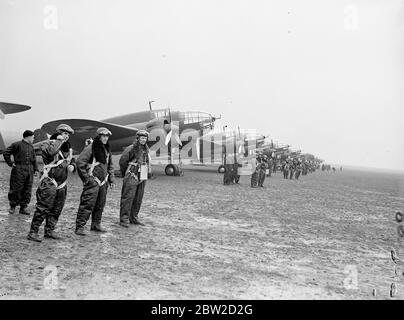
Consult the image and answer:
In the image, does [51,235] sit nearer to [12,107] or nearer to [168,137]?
[12,107]

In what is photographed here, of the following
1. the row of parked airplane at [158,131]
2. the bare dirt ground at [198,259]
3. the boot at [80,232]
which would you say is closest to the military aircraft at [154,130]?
the row of parked airplane at [158,131]

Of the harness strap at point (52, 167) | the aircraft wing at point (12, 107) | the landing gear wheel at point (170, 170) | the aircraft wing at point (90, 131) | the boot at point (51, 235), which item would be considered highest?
the aircraft wing at point (12, 107)

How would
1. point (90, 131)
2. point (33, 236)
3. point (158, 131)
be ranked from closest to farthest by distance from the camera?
point (33, 236) < point (90, 131) < point (158, 131)

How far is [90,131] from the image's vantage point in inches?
696

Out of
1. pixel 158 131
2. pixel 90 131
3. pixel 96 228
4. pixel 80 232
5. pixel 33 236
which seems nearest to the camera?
pixel 33 236

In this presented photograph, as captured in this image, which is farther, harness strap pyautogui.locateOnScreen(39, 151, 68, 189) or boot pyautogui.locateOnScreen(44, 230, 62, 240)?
boot pyautogui.locateOnScreen(44, 230, 62, 240)

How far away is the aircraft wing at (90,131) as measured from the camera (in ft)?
53.3

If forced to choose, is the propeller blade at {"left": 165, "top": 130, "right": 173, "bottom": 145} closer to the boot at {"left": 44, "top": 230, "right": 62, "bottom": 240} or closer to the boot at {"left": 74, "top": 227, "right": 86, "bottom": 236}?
the boot at {"left": 74, "top": 227, "right": 86, "bottom": 236}

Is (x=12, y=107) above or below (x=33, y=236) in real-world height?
above

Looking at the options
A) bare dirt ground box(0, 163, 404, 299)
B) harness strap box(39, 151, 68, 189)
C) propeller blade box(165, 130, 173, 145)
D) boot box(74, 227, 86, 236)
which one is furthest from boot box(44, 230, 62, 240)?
propeller blade box(165, 130, 173, 145)

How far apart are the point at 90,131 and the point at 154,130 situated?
3.42 m

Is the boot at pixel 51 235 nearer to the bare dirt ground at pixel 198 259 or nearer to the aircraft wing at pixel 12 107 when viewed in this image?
the bare dirt ground at pixel 198 259

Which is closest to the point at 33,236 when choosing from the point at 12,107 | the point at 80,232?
the point at 80,232

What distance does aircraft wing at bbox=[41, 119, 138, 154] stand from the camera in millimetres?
16250
